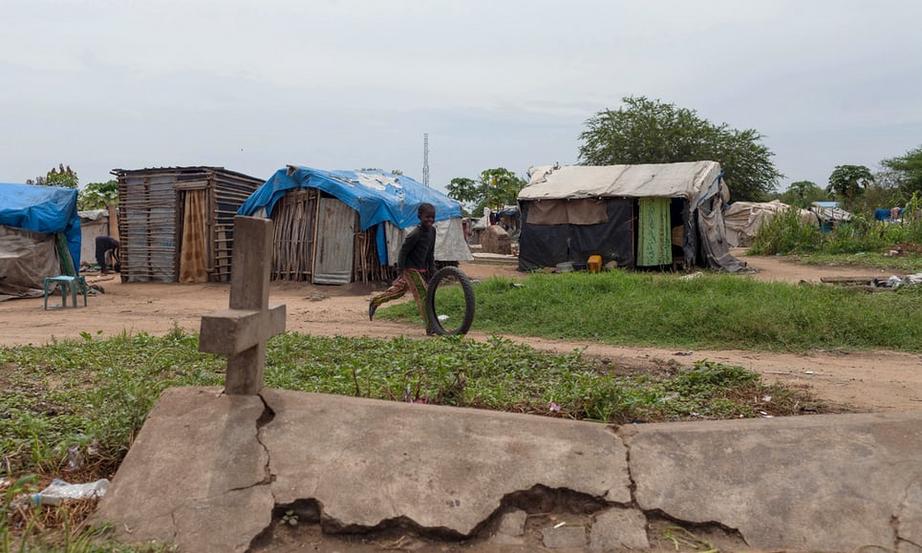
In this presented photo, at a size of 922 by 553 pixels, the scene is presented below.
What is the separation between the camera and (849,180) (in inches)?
1949

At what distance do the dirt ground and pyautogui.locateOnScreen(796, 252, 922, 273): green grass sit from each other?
0.48 m

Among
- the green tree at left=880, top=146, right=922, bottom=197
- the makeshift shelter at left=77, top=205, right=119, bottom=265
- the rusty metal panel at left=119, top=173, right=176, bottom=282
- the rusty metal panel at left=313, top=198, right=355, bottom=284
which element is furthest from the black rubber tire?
the green tree at left=880, top=146, right=922, bottom=197

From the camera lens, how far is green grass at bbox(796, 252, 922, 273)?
15.2 meters

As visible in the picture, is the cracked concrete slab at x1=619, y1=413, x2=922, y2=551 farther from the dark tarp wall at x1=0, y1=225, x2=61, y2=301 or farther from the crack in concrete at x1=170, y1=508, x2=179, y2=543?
the dark tarp wall at x1=0, y1=225, x2=61, y2=301

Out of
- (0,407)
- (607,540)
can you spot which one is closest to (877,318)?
(607,540)

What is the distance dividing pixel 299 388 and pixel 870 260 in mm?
16201

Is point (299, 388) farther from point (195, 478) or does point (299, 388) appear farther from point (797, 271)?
point (797, 271)

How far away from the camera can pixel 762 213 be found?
29750mm

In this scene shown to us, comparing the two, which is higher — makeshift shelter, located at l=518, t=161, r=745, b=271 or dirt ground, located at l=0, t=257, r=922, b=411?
makeshift shelter, located at l=518, t=161, r=745, b=271

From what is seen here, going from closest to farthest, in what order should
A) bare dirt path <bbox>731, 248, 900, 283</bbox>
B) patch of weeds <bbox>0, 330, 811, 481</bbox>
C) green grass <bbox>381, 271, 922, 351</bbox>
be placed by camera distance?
patch of weeds <bbox>0, 330, 811, 481</bbox>
green grass <bbox>381, 271, 922, 351</bbox>
bare dirt path <bbox>731, 248, 900, 283</bbox>

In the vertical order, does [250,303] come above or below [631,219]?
below

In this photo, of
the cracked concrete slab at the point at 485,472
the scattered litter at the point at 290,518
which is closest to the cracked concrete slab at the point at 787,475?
the cracked concrete slab at the point at 485,472

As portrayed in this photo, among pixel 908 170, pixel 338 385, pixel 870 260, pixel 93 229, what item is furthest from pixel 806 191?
pixel 338 385

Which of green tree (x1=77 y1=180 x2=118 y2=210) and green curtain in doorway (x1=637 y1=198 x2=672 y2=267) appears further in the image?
green tree (x1=77 y1=180 x2=118 y2=210)
